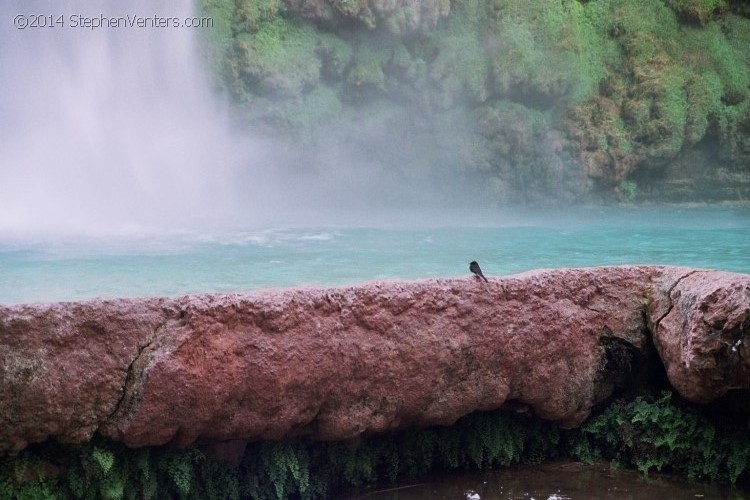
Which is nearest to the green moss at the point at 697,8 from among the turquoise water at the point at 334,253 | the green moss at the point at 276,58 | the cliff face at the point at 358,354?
the turquoise water at the point at 334,253

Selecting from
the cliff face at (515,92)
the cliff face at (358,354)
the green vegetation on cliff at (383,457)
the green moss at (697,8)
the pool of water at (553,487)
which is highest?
the green moss at (697,8)

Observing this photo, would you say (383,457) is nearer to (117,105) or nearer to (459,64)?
(459,64)

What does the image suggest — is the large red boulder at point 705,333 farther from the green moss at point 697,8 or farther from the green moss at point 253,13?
the green moss at point 697,8

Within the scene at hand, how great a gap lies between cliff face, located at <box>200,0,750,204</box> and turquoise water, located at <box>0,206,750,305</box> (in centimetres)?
250

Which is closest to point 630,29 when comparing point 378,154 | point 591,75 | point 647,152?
point 591,75

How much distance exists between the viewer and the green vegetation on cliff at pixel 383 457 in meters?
3.46

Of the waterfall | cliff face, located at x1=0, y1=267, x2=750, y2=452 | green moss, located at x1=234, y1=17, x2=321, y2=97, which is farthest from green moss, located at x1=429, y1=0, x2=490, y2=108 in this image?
cliff face, located at x1=0, y1=267, x2=750, y2=452

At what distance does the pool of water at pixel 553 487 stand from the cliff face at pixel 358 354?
0.31 m

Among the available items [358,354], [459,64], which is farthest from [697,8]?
[358,354]

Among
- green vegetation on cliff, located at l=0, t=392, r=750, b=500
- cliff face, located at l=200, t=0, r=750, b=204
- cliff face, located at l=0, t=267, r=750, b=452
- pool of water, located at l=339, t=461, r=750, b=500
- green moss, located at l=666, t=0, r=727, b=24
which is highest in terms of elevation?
green moss, located at l=666, t=0, r=727, b=24

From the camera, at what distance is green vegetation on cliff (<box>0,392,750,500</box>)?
3455 millimetres

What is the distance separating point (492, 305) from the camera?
13.0 feet

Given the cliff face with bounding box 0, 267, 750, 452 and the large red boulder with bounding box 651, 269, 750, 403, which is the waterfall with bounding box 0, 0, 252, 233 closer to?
the cliff face with bounding box 0, 267, 750, 452

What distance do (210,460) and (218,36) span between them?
11032 mm
